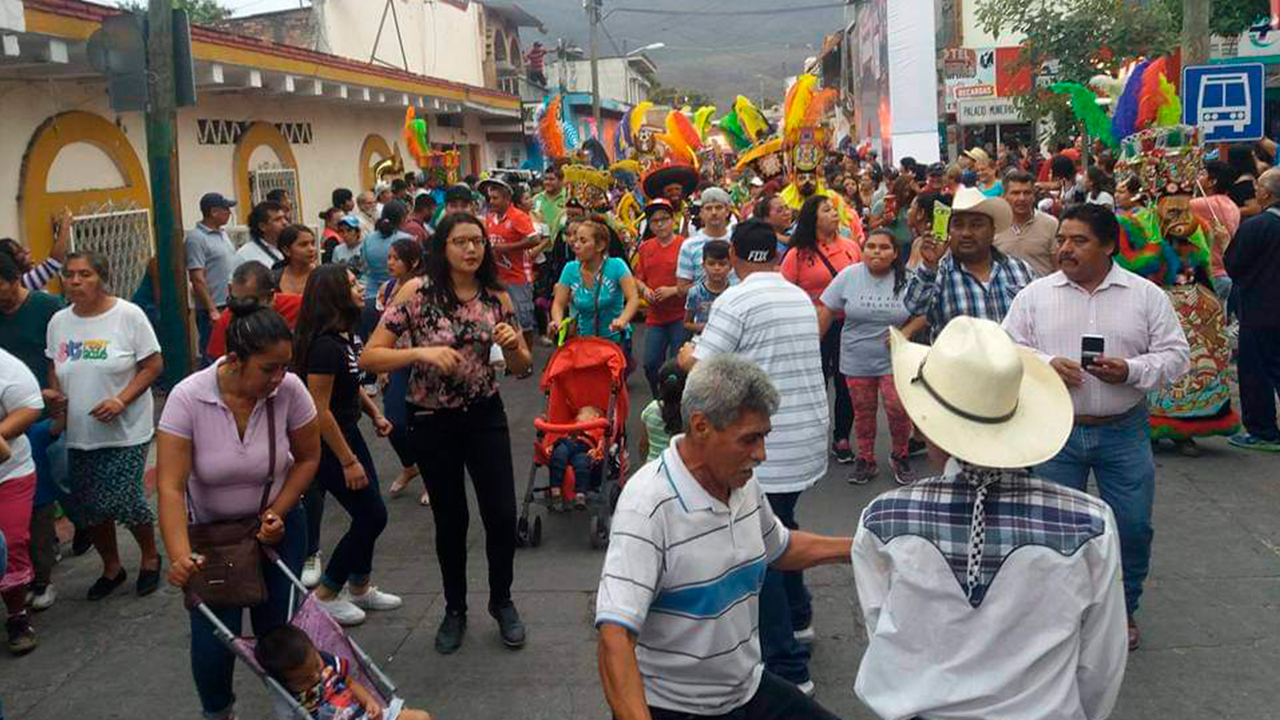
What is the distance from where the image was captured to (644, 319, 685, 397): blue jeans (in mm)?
8789

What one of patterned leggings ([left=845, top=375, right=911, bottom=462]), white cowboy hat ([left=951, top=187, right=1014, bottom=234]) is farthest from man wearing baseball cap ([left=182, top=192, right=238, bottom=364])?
white cowboy hat ([left=951, top=187, right=1014, bottom=234])

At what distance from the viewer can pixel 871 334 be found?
24.2 feet

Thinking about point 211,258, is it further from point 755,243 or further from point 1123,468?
point 1123,468

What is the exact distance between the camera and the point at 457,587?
5.27 metres

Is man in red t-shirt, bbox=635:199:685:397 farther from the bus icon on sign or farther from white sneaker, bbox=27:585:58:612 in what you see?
the bus icon on sign

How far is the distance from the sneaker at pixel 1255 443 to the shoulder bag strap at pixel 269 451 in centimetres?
672

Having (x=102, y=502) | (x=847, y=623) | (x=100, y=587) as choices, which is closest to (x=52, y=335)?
(x=102, y=502)

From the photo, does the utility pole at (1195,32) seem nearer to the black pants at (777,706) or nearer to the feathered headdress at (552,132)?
the feathered headdress at (552,132)

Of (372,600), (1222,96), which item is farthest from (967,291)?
(1222,96)

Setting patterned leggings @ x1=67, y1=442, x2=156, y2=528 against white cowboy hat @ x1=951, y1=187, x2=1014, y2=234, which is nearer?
white cowboy hat @ x1=951, y1=187, x2=1014, y2=234

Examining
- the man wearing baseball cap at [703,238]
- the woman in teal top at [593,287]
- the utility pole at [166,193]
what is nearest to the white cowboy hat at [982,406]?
the woman in teal top at [593,287]

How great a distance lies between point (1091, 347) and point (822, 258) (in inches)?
125

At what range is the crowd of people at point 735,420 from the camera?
2.46 metres

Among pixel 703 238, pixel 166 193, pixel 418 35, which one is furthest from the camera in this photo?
pixel 418 35
